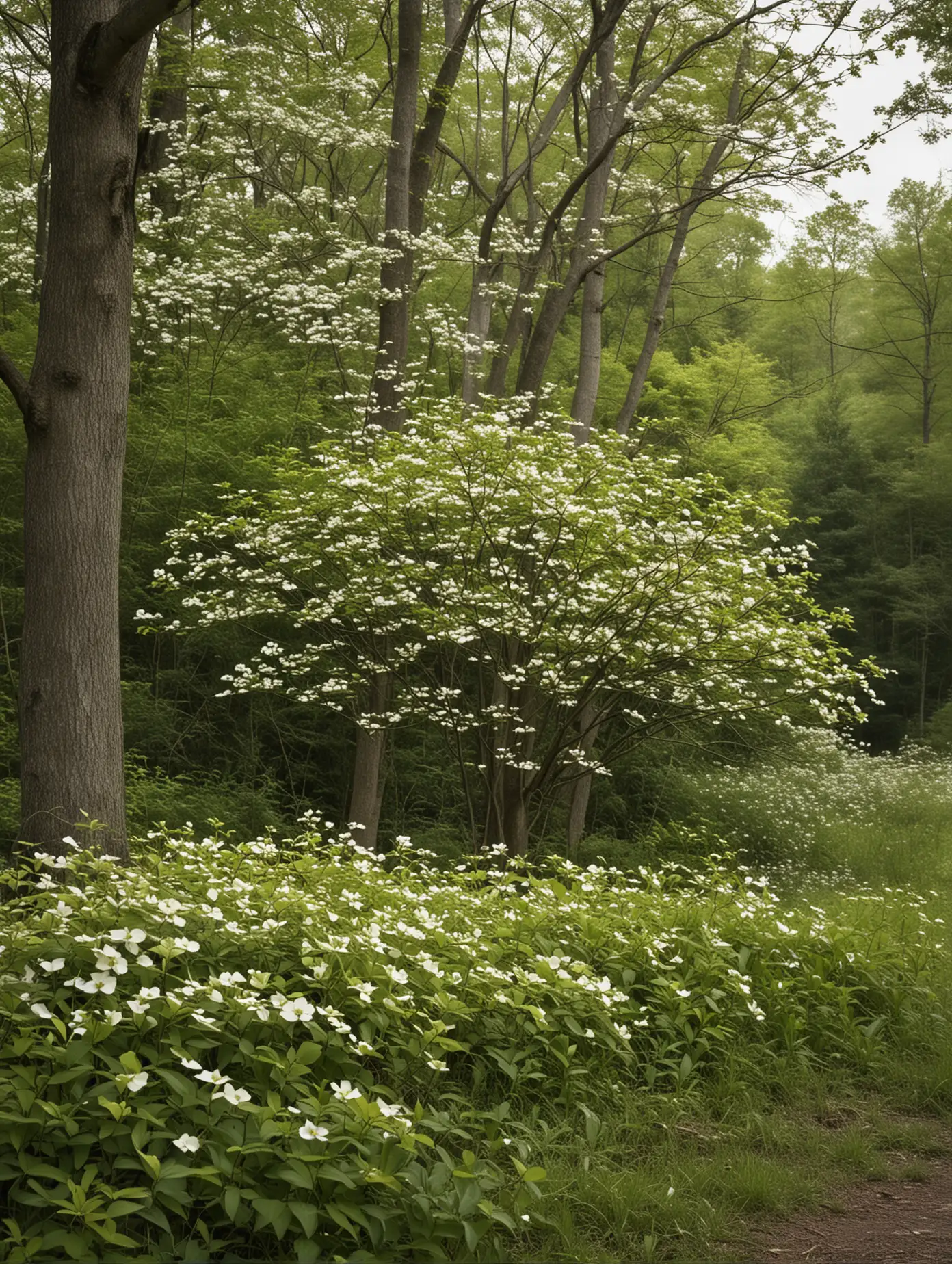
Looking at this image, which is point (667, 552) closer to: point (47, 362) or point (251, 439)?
point (47, 362)

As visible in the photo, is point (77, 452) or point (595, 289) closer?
point (77, 452)

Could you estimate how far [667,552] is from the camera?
706 cm

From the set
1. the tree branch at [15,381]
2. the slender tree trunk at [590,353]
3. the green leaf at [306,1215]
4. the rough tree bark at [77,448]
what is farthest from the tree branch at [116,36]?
the slender tree trunk at [590,353]

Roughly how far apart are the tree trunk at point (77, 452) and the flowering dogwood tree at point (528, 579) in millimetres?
2684

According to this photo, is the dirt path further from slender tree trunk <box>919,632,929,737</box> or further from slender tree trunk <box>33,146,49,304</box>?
slender tree trunk <box>919,632,929,737</box>

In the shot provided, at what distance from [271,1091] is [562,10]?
1363 centimetres

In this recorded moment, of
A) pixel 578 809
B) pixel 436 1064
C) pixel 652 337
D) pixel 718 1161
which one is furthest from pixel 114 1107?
pixel 652 337

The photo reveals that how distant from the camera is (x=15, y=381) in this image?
14.0 feet

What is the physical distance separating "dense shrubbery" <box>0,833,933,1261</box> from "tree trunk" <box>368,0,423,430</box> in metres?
5.15

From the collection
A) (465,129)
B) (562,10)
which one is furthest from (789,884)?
(465,129)

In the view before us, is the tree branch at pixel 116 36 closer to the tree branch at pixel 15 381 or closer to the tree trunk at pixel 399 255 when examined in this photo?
the tree branch at pixel 15 381

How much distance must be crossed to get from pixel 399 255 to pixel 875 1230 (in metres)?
7.97

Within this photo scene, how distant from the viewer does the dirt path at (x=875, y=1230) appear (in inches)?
118

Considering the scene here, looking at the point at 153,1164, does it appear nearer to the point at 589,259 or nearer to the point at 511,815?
the point at 511,815
